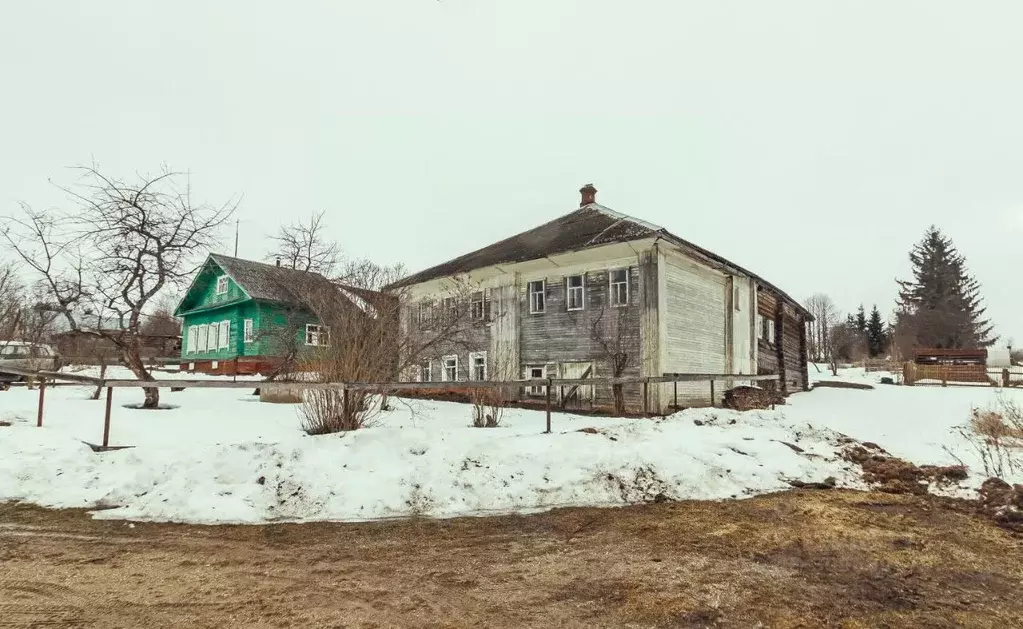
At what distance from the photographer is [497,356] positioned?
19406mm

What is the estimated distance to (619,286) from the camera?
17062mm

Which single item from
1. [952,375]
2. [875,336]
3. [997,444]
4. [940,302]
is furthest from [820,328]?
[997,444]

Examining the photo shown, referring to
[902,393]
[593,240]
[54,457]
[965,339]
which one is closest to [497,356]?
[593,240]

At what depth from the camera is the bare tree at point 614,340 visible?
1642 centimetres

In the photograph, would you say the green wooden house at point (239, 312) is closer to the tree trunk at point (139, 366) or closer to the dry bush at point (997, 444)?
the tree trunk at point (139, 366)

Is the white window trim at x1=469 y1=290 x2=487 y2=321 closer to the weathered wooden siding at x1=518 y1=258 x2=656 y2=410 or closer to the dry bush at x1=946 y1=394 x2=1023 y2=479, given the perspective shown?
the weathered wooden siding at x1=518 y1=258 x2=656 y2=410

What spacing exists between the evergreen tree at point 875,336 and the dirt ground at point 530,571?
69.8m

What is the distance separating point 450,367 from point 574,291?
21.3 ft

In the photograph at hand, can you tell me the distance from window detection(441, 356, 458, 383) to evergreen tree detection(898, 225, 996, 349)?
46067mm

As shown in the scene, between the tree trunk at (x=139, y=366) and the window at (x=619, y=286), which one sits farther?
the window at (x=619, y=286)

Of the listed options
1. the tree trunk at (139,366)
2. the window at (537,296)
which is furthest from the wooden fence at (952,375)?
the tree trunk at (139,366)

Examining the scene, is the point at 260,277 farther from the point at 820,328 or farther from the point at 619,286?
the point at 820,328

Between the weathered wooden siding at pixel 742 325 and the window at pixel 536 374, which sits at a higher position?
the weathered wooden siding at pixel 742 325

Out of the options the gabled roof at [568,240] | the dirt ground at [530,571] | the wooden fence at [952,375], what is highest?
the gabled roof at [568,240]
